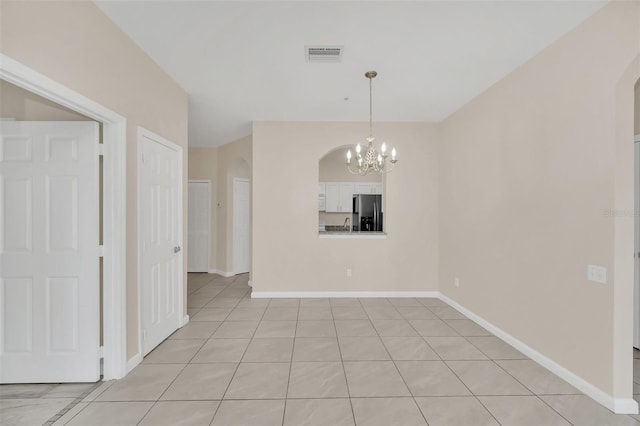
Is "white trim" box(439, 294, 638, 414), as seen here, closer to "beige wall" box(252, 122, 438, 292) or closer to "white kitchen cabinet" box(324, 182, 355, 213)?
"beige wall" box(252, 122, 438, 292)

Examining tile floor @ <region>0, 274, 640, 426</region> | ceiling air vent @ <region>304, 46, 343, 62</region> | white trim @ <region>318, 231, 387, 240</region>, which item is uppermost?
ceiling air vent @ <region>304, 46, 343, 62</region>

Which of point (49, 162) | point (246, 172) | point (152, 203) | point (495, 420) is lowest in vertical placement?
point (495, 420)

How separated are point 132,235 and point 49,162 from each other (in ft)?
2.64

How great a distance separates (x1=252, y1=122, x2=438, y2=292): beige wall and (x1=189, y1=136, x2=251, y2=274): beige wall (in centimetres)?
183

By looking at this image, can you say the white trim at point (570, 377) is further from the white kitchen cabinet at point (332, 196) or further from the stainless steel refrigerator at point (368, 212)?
the white kitchen cabinet at point (332, 196)

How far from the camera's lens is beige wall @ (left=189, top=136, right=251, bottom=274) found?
20.2 feet

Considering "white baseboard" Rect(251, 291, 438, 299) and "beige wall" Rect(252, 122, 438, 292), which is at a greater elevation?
"beige wall" Rect(252, 122, 438, 292)

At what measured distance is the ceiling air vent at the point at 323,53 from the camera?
2551 millimetres

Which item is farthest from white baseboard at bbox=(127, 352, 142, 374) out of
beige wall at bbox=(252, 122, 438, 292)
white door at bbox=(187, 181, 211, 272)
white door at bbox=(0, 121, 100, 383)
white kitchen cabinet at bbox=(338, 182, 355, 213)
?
white kitchen cabinet at bbox=(338, 182, 355, 213)

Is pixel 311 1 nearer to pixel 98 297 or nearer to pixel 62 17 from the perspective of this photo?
pixel 62 17

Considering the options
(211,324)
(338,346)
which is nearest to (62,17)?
(211,324)

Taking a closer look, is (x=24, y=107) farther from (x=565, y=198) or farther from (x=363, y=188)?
(x=363, y=188)

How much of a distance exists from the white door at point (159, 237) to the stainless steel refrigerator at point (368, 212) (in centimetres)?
419

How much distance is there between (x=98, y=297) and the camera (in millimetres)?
2275
